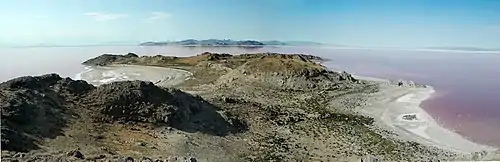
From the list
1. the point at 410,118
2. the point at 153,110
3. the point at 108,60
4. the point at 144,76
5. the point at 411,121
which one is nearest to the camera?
the point at 153,110

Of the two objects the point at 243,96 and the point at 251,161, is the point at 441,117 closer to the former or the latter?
the point at 243,96

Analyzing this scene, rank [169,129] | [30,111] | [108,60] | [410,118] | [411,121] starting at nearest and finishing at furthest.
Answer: [30,111]
[169,129]
[411,121]
[410,118]
[108,60]

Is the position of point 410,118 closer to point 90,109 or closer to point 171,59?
point 90,109

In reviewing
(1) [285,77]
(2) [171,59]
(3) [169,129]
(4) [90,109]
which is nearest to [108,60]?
(2) [171,59]

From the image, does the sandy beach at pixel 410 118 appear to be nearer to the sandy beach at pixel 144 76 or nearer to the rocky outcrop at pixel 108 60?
the sandy beach at pixel 144 76

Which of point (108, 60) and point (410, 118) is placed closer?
point (410, 118)

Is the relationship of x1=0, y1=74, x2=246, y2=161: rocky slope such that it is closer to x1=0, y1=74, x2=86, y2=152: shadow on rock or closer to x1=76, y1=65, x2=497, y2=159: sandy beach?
x1=0, y1=74, x2=86, y2=152: shadow on rock

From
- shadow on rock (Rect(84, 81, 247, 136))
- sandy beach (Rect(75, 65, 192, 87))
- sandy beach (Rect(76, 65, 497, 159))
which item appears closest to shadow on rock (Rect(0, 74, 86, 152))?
shadow on rock (Rect(84, 81, 247, 136))

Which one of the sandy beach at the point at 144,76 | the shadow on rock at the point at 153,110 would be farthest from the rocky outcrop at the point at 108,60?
the shadow on rock at the point at 153,110

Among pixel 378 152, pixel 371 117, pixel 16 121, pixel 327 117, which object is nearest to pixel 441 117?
pixel 371 117
